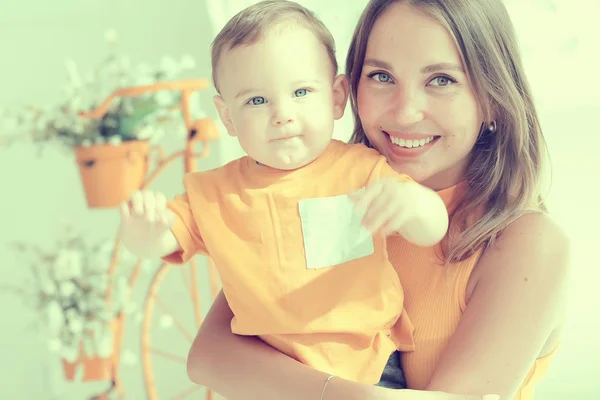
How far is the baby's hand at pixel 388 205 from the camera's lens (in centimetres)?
99

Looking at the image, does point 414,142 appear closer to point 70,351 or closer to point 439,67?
point 439,67

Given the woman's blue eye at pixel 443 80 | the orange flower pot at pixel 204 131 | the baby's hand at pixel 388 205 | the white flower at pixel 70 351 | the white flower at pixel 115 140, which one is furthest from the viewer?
the white flower at pixel 70 351

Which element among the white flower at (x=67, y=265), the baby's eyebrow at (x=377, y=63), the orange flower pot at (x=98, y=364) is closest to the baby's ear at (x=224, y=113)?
the baby's eyebrow at (x=377, y=63)

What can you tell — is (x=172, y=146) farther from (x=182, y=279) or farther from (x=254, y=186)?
(x=254, y=186)

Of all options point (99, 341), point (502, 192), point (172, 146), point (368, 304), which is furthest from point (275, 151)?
point (172, 146)

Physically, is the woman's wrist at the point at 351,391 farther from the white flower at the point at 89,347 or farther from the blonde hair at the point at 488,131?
the white flower at the point at 89,347

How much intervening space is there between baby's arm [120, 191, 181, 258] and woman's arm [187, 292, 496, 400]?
238mm

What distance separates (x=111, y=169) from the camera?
2.07 meters

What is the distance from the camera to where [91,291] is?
220 cm

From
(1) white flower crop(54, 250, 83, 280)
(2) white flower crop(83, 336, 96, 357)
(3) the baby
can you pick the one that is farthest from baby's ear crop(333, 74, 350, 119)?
(2) white flower crop(83, 336, 96, 357)

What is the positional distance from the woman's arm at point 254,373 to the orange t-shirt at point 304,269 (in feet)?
0.11

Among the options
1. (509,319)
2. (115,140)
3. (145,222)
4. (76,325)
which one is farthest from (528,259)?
(76,325)

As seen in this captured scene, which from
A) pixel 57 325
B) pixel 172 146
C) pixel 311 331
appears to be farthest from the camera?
pixel 172 146

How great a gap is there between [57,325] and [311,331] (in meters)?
1.31
